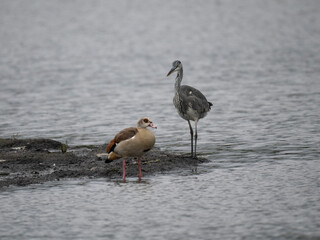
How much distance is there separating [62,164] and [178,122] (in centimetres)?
606

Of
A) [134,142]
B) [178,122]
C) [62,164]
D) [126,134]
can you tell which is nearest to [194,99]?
[126,134]

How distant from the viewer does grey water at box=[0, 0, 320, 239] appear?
10453 mm

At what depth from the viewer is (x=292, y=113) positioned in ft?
63.5

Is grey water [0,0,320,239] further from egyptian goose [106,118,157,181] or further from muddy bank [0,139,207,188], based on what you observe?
egyptian goose [106,118,157,181]

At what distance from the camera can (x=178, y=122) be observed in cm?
1934

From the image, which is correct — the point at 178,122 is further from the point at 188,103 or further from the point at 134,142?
the point at 134,142

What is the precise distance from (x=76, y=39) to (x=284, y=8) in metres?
23.5

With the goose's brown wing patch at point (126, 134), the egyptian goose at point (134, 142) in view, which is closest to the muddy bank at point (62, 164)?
the egyptian goose at point (134, 142)

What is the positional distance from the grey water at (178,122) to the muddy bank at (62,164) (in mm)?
390

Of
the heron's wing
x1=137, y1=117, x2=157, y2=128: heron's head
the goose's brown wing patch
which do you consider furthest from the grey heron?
the goose's brown wing patch

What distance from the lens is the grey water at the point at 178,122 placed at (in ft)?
34.3

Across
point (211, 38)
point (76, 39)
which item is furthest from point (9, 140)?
point (76, 39)

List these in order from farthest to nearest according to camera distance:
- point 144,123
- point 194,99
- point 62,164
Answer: point 194,99
point 62,164
point 144,123

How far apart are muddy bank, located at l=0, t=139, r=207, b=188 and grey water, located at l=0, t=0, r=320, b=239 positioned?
1.28ft
